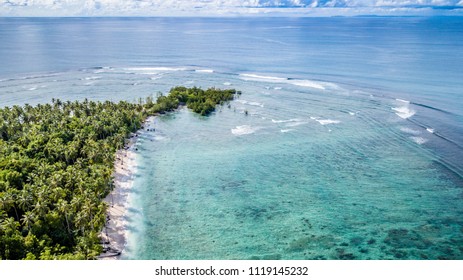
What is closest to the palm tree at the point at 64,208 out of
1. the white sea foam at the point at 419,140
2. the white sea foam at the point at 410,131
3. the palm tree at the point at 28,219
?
the palm tree at the point at 28,219

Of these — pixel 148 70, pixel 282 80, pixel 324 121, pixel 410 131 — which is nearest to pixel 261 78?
pixel 282 80

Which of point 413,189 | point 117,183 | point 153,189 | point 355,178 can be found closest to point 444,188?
point 413,189

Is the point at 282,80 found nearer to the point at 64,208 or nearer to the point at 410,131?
the point at 410,131

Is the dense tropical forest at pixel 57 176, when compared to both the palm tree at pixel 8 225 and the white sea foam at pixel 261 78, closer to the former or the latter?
the palm tree at pixel 8 225

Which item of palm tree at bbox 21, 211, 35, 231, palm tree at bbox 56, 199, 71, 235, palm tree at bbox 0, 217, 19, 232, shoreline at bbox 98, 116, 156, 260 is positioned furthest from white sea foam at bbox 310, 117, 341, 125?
palm tree at bbox 0, 217, 19, 232

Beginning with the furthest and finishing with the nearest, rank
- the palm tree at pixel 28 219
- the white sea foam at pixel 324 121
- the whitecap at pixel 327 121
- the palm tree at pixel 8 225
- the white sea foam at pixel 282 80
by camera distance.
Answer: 1. the white sea foam at pixel 282 80
2. the white sea foam at pixel 324 121
3. the whitecap at pixel 327 121
4. the palm tree at pixel 28 219
5. the palm tree at pixel 8 225

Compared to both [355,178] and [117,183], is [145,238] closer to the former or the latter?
[117,183]
